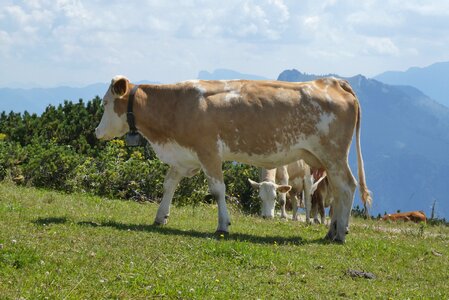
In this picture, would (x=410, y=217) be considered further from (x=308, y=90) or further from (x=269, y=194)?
(x=308, y=90)

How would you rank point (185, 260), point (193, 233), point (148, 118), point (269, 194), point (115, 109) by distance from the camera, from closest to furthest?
point (185, 260)
point (193, 233)
point (148, 118)
point (115, 109)
point (269, 194)

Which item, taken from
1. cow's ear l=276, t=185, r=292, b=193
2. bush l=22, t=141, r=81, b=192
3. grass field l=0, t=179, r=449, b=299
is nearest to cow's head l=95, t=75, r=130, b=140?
grass field l=0, t=179, r=449, b=299

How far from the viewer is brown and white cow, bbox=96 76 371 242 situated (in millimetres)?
12695

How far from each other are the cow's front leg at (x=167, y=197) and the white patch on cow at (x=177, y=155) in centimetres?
30

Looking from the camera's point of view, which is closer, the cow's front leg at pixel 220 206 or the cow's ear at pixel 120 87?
the cow's front leg at pixel 220 206

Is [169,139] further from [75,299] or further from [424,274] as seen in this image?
[75,299]

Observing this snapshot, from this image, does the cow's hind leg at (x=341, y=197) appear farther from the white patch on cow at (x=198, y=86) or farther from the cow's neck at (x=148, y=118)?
the cow's neck at (x=148, y=118)

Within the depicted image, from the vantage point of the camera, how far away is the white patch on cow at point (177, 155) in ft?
42.4

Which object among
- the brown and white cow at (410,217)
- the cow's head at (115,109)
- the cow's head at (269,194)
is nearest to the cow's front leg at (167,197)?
the cow's head at (115,109)

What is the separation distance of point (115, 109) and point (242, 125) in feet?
8.76

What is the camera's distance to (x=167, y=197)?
44.4 feet

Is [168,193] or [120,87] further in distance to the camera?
[168,193]

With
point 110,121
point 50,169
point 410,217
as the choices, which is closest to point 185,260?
point 110,121

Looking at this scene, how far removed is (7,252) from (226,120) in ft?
17.8
